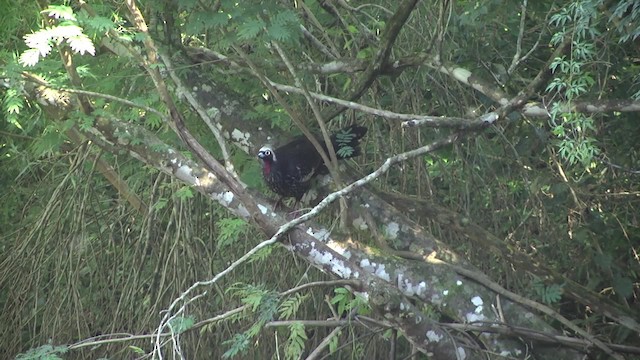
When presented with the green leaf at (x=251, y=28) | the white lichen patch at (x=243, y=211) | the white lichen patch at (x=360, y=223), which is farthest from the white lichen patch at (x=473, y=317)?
the green leaf at (x=251, y=28)

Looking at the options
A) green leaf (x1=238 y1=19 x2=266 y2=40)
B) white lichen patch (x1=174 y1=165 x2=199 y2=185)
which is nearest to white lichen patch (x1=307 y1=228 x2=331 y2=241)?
white lichen patch (x1=174 y1=165 x2=199 y2=185)

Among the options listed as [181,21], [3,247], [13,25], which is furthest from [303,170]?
[3,247]

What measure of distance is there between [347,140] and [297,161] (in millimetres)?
270

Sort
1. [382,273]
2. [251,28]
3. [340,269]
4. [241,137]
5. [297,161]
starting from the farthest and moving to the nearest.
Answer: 1. [241,137]
2. [297,161]
3. [382,273]
4. [340,269]
5. [251,28]

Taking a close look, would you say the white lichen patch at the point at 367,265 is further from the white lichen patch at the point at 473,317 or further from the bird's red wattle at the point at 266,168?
the bird's red wattle at the point at 266,168

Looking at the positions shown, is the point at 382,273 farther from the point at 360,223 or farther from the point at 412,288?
the point at 360,223

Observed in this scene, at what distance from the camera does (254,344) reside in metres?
5.46

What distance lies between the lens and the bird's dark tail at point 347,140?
4555 millimetres

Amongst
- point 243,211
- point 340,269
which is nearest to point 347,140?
point 243,211

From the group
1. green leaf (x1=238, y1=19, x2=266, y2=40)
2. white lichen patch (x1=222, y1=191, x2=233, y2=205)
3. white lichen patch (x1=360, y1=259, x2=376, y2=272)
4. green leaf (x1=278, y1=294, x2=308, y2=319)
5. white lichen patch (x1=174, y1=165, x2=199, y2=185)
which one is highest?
green leaf (x1=238, y1=19, x2=266, y2=40)

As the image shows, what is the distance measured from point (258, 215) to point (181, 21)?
4.53 ft

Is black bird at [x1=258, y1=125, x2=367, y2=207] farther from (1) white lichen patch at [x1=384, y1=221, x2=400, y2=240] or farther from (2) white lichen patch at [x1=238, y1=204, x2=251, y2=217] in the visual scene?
(1) white lichen patch at [x1=384, y1=221, x2=400, y2=240]

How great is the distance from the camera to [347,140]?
4.57 metres

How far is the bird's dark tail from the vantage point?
4.55 m
